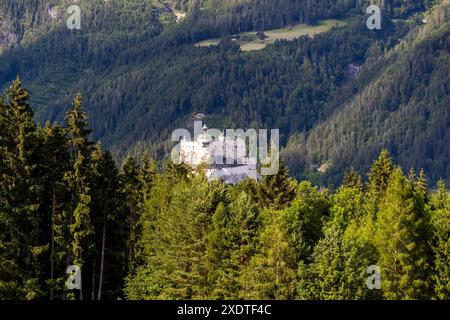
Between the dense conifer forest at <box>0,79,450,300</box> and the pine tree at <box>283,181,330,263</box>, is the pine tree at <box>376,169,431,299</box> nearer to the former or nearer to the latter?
the dense conifer forest at <box>0,79,450,300</box>

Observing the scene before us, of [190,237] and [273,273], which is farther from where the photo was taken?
[190,237]

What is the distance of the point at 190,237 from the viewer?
91.6 m

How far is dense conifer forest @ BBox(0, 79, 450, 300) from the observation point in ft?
266

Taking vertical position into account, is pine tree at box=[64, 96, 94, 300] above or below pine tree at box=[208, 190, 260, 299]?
above

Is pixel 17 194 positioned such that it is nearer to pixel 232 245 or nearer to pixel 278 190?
pixel 232 245

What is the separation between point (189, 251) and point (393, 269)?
Result: 18.9m

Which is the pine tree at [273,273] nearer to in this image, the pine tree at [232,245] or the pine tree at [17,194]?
the pine tree at [232,245]

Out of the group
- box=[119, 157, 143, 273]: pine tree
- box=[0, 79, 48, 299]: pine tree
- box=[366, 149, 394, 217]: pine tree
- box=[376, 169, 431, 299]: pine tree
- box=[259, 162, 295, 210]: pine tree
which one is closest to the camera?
box=[376, 169, 431, 299]: pine tree

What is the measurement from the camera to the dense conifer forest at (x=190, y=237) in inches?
3187

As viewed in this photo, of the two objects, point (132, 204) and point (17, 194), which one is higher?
point (17, 194)

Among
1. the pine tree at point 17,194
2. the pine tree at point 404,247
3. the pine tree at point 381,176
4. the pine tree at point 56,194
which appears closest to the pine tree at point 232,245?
the pine tree at point 404,247

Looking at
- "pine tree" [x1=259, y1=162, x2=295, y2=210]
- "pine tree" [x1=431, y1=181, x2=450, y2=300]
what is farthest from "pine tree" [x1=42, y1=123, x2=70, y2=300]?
"pine tree" [x1=431, y1=181, x2=450, y2=300]

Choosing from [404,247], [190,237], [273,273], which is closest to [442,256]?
[404,247]

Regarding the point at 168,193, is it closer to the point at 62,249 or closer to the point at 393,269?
the point at 62,249
